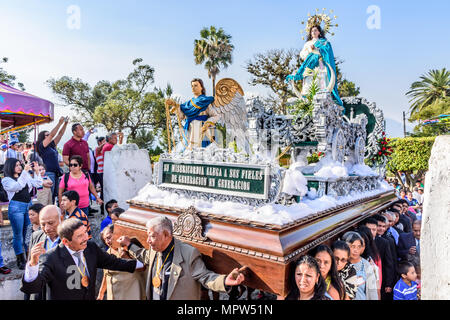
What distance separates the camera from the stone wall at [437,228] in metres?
1.42

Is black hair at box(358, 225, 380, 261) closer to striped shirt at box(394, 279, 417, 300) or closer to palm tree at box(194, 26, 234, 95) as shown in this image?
striped shirt at box(394, 279, 417, 300)

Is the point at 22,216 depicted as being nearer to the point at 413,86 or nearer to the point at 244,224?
the point at 244,224

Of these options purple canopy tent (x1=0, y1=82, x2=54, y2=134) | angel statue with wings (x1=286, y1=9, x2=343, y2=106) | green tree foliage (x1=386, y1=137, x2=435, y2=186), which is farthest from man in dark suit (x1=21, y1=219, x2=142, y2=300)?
green tree foliage (x1=386, y1=137, x2=435, y2=186)

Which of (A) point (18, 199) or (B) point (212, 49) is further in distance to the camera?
(B) point (212, 49)

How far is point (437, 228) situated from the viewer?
4.77ft

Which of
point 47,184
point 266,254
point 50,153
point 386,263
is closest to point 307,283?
point 266,254

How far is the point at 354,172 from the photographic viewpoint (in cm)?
532

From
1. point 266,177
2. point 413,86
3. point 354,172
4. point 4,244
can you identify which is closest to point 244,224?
point 266,177

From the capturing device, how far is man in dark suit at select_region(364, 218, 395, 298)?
3.26 m

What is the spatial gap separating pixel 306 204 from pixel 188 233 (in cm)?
124

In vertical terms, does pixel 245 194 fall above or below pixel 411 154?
below

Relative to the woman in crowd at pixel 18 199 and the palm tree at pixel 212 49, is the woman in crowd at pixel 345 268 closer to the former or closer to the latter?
the woman in crowd at pixel 18 199

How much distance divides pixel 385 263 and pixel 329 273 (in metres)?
1.40

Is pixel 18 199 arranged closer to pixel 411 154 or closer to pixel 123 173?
pixel 123 173
